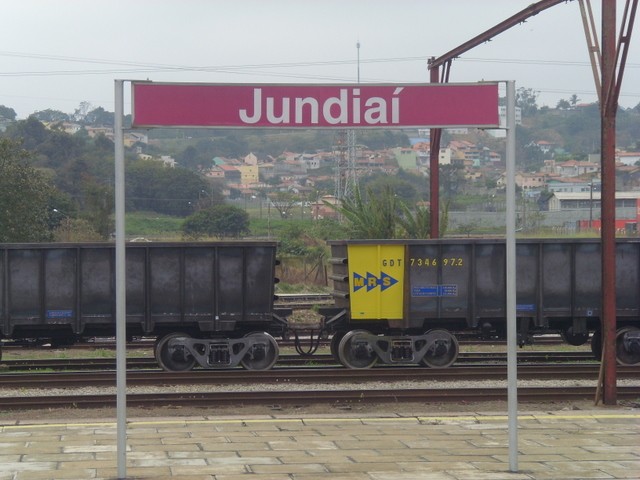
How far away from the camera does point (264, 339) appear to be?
17.0 meters

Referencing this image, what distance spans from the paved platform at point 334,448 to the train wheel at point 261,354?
16.4 ft

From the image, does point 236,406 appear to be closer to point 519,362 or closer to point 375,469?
point 375,469

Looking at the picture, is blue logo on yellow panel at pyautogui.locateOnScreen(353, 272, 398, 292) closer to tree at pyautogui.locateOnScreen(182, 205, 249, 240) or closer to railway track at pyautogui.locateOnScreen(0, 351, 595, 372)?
railway track at pyautogui.locateOnScreen(0, 351, 595, 372)

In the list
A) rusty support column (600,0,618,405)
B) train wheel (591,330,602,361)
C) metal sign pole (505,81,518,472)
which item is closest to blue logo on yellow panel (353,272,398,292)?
train wheel (591,330,602,361)

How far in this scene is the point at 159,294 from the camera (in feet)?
56.2

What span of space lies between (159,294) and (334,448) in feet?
26.7

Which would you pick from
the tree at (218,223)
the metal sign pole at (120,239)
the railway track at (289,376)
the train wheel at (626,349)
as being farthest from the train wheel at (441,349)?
the tree at (218,223)

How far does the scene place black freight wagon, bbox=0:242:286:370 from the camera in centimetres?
1700

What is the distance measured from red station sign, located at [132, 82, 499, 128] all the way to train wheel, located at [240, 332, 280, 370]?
380 inches

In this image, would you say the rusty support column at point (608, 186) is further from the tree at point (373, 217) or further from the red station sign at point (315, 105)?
the tree at point (373, 217)

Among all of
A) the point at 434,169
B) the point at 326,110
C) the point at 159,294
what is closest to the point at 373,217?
the point at 434,169

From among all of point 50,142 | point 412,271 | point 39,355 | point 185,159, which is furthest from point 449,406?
point 185,159

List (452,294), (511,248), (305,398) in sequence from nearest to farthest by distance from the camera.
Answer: (511,248) → (305,398) → (452,294)

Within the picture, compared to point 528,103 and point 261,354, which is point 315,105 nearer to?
point 261,354
